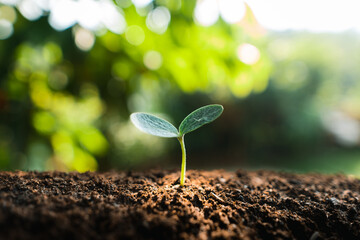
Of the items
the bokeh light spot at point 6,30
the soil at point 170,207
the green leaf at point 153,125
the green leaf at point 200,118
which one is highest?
the bokeh light spot at point 6,30

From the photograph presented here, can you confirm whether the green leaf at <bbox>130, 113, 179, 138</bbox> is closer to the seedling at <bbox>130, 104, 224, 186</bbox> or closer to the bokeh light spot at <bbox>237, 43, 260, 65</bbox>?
the seedling at <bbox>130, 104, 224, 186</bbox>

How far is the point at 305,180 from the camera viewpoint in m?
1.12

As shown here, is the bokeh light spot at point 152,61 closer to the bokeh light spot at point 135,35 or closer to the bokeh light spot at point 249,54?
the bokeh light spot at point 135,35

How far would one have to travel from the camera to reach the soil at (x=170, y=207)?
1.91 ft

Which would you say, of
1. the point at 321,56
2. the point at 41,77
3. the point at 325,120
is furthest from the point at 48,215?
the point at 321,56

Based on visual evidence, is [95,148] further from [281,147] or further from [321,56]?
[321,56]

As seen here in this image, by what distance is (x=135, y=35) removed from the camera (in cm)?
196

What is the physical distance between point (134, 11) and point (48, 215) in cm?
144

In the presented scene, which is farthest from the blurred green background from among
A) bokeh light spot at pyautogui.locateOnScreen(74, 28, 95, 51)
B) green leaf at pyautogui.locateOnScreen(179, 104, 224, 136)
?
green leaf at pyautogui.locateOnScreen(179, 104, 224, 136)

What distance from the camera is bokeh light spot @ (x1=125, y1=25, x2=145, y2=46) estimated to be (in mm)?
1868

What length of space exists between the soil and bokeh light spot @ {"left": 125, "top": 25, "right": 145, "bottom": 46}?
1.20m

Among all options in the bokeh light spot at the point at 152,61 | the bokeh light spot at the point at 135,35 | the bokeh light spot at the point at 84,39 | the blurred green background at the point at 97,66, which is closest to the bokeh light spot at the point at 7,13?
the blurred green background at the point at 97,66

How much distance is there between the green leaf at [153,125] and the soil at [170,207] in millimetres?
186

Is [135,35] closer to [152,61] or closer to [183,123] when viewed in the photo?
[152,61]
